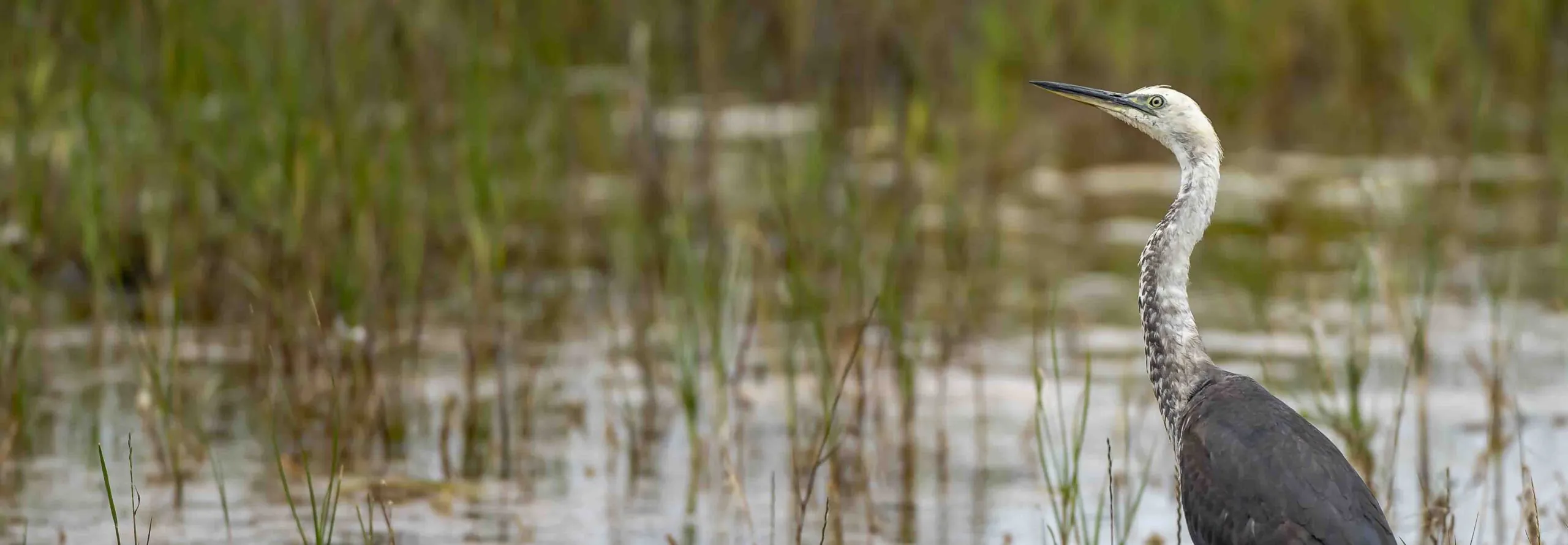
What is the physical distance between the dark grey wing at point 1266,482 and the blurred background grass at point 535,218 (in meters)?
0.76

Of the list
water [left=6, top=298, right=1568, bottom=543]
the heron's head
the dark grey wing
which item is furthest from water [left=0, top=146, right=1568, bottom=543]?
the heron's head

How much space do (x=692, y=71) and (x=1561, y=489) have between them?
3.78 metres

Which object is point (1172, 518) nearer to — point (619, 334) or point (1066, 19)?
point (619, 334)

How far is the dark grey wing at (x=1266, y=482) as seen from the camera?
339cm

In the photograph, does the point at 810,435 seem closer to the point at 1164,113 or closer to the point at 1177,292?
the point at 1177,292

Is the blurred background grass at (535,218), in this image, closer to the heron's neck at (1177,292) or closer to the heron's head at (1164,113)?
the heron's neck at (1177,292)

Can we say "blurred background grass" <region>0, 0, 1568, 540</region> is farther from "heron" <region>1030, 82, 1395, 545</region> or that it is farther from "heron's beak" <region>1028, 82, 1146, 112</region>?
"heron's beak" <region>1028, 82, 1146, 112</region>

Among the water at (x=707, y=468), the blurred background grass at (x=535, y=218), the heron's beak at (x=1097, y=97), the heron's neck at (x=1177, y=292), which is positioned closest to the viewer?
the heron's neck at (x=1177, y=292)

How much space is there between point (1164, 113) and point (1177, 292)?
0.39 metres

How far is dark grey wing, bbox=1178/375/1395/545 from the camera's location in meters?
3.39

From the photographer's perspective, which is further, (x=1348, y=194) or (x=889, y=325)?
(x=1348, y=194)

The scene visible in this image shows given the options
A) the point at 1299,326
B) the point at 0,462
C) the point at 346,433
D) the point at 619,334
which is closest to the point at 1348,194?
the point at 1299,326

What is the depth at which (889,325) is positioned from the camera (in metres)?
Answer: 4.75

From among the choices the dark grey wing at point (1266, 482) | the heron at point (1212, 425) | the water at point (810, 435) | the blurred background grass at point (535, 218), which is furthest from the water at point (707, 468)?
the dark grey wing at point (1266, 482)
